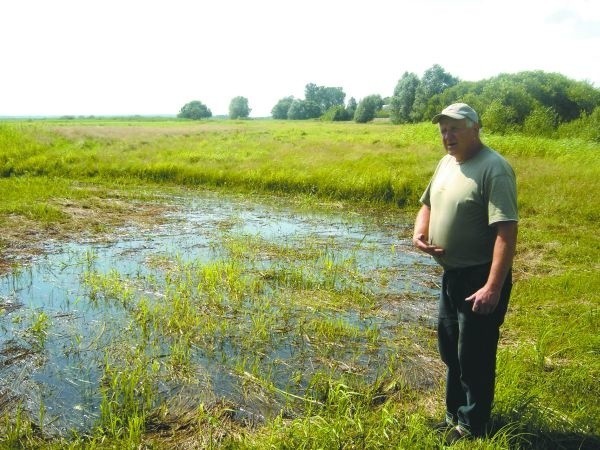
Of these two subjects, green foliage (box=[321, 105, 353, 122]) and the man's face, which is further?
green foliage (box=[321, 105, 353, 122])

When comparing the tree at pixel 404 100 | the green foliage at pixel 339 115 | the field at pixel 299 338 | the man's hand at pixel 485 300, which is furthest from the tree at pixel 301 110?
the man's hand at pixel 485 300

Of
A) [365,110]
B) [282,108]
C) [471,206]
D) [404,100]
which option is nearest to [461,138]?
[471,206]

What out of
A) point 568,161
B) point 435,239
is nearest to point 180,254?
point 435,239

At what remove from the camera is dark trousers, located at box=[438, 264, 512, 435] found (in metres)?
3.21

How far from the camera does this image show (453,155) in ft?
10.6

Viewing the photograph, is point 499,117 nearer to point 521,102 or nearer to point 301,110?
point 521,102

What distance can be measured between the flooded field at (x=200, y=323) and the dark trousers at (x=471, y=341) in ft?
3.79

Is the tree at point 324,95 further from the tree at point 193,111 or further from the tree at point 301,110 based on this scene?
the tree at point 193,111

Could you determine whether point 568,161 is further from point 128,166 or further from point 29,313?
point 29,313

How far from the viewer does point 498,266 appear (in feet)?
9.74

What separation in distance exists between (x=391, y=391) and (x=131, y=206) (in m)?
9.91

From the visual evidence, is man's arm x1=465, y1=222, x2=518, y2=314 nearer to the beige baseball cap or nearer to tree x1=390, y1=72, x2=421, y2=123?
the beige baseball cap

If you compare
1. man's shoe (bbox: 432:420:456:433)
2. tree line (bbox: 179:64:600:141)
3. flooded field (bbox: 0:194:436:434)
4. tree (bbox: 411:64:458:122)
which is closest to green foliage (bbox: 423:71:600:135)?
tree line (bbox: 179:64:600:141)

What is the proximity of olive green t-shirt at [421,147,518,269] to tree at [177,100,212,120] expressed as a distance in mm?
114043
